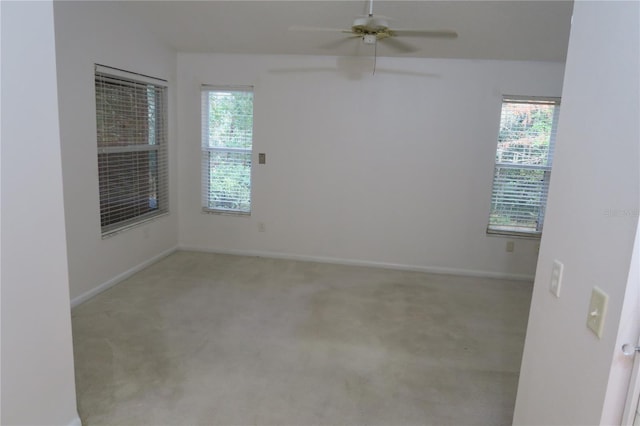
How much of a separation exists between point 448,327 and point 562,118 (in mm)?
2376

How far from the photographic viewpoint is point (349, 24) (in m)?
3.69

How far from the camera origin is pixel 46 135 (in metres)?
1.69

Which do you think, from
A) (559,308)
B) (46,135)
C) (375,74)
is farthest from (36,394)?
(375,74)

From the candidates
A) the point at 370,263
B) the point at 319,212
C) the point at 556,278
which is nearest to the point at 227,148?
the point at 319,212

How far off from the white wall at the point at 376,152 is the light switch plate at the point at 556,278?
10.6 ft

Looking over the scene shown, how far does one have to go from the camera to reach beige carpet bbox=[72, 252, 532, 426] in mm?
2301

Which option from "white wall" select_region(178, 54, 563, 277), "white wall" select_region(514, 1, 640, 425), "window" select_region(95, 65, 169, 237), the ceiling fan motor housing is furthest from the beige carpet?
the ceiling fan motor housing

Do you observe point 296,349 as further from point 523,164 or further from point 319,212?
point 523,164

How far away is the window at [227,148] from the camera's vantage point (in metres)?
4.79

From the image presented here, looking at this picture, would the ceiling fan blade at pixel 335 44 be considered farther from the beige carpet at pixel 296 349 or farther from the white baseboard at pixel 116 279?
the white baseboard at pixel 116 279

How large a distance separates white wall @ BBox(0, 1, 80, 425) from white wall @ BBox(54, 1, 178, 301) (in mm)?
1698

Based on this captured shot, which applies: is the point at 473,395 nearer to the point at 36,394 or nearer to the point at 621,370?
the point at 621,370

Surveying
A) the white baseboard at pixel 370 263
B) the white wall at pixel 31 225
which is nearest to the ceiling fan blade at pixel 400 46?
the white baseboard at pixel 370 263

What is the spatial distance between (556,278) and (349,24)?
3.04 m
